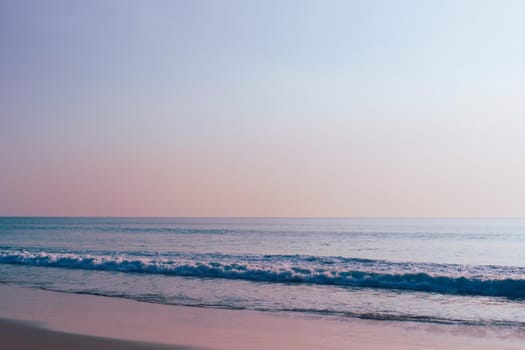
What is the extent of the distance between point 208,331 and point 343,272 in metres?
9.83

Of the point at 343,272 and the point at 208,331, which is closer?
the point at 208,331

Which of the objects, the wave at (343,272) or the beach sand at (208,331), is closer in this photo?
the beach sand at (208,331)

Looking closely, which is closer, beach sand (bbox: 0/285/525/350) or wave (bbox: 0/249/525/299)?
beach sand (bbox: 0/285/525/350)

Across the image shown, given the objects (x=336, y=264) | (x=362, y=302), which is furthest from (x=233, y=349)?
(x=336, y=264)

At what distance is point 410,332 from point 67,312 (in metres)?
8.26

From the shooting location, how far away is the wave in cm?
1595

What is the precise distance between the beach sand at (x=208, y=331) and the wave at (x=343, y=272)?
20.8ft

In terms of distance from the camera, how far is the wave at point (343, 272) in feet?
52.3

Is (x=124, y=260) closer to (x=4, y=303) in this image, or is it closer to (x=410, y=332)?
(x=4, y=303)

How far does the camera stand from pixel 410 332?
9562mm

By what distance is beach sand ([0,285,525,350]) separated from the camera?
8516 millimetres

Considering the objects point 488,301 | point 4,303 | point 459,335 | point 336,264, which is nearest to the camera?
point 459,335

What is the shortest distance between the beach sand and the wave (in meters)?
6.34

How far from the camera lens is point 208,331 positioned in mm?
9562
